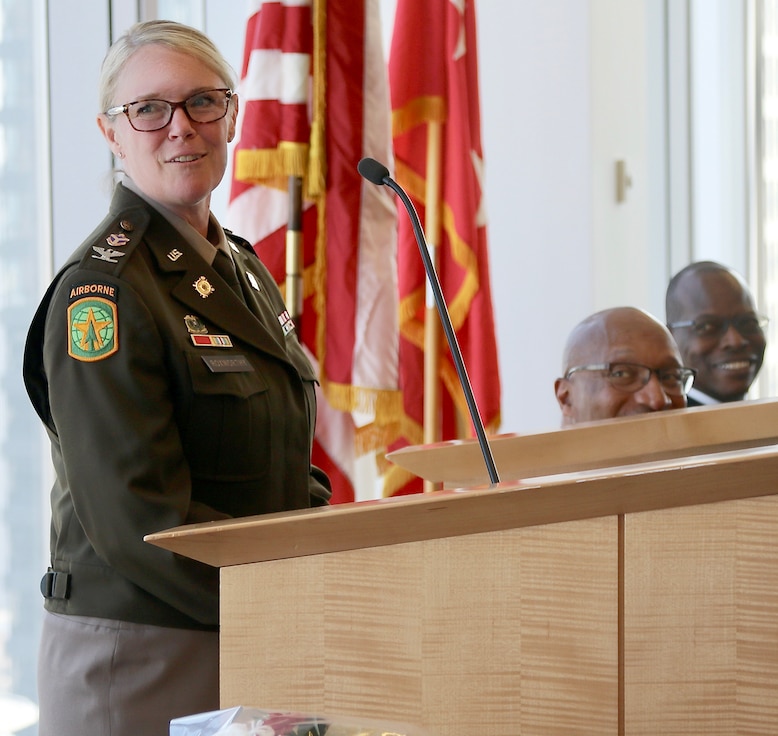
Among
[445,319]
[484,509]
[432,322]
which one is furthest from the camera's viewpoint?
[432,322]

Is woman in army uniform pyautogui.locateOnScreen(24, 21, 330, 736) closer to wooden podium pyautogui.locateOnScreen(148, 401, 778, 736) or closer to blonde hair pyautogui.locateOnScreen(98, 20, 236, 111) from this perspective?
blonde hair pyautogui.locateOnScreen(98, 20, 236, 111)

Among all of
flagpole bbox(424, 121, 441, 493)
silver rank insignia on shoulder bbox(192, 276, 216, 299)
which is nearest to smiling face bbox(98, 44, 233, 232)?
silver rank insignia on shoulder bbox(192, 276, 216, 299)

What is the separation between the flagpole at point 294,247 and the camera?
2900 millimetres

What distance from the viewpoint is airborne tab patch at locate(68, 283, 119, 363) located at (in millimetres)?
1458

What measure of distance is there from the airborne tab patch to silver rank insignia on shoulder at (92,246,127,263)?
0.22 feet

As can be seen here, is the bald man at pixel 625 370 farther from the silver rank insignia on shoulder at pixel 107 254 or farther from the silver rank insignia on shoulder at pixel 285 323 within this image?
the silver rank insignia on shoulder at pixel 107 254

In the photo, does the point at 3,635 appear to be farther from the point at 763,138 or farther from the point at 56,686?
the point at 763,138

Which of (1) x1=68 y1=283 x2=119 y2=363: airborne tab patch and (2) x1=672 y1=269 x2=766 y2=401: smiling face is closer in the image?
(1) x1=68 y1=283 x2=119 y2=363: airborne tab patch

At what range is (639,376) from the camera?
8.37 feet

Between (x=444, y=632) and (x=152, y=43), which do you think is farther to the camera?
(x=152, y=43)

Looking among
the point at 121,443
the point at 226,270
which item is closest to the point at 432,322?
the point at 226,270

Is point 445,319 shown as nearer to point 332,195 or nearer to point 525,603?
point 525,603

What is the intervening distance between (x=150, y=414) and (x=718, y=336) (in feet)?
7.68

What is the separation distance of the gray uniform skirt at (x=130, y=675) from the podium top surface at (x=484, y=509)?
617mm
